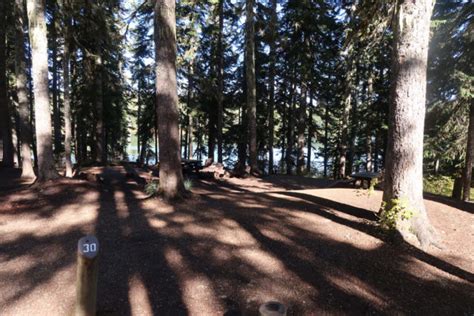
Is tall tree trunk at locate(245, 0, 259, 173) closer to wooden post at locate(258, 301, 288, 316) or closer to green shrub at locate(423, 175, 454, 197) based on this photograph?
green shrub at locate(423, 175, 454, 197)

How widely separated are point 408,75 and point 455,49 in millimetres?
10231

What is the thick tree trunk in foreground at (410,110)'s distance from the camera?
17.3 ft

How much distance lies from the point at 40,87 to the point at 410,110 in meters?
10.4

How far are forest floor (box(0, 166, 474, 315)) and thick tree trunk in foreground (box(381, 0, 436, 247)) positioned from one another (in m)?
0.64

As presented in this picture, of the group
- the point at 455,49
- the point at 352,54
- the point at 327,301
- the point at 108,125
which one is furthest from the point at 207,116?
the point at 327,301

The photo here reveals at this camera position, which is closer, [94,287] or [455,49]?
[94,287]

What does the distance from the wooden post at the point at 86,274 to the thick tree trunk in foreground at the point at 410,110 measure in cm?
490

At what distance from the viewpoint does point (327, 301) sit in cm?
365

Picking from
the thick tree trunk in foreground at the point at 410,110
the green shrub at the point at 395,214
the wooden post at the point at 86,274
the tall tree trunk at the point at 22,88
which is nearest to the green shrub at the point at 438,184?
the thick tree trunk in foreground at the point at 410,110

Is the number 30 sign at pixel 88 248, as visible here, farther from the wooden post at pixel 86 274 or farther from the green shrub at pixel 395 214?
the green shrub at pixel 395 214

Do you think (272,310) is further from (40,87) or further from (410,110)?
(40,87)

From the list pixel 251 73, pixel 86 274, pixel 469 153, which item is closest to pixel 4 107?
pixel 251 73

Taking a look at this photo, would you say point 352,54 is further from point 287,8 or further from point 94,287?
point 94,287

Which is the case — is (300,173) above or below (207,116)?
below
